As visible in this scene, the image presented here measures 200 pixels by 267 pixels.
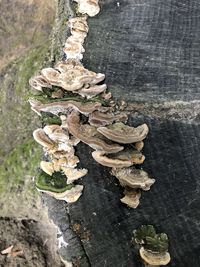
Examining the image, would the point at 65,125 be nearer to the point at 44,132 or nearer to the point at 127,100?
the point at 44,132

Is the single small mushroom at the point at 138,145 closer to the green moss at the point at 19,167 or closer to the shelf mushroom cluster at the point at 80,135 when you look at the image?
the shelf mushroom cluster at the point at 80,135

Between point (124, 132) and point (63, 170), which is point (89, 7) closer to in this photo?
point (124, 132)

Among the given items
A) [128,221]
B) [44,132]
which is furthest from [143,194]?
[44,132]

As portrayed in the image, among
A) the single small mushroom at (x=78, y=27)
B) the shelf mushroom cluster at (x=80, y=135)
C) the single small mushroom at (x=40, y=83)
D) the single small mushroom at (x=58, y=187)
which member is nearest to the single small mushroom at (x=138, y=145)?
the shelf mushroom cluster at (x=80, y=135)

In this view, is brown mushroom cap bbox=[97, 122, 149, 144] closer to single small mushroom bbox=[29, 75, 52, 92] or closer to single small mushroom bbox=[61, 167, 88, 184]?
single small mushroom bbox=[61, 167, 88, 184]

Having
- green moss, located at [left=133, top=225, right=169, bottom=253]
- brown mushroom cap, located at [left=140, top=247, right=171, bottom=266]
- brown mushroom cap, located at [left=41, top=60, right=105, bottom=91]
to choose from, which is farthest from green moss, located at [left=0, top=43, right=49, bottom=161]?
brown mushroom cap, located at [left=140, top=247, right=171, bottom=266]
